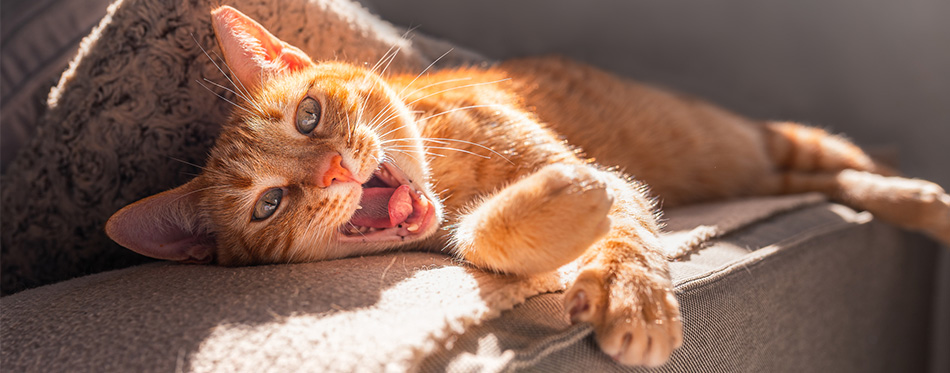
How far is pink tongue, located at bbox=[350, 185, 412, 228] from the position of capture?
1.09 metres

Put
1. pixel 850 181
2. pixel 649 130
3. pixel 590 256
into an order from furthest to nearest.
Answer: pixel 649 130, pixel 850 181, pixel 590 256

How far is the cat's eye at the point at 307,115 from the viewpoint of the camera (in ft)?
3.75

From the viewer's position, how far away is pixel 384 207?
3.85ft

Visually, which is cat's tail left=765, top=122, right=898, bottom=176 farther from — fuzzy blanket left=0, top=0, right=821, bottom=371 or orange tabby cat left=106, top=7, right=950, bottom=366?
fuzzy blanket left=0, top=0, right=821, bottom=371

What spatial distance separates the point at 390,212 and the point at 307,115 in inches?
10.9

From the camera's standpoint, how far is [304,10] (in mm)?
1421

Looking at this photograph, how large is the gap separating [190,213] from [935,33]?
2.75m

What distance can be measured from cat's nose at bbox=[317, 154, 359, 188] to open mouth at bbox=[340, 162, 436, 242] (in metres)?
0.10

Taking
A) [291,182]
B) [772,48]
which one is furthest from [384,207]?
[772,48]

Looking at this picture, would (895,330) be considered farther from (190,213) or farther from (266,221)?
(190,213)

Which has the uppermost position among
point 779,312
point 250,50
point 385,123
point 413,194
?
point 250,50

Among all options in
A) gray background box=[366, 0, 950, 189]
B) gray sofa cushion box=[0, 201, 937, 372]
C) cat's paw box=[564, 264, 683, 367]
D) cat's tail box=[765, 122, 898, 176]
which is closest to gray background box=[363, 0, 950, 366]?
gray background box=[366, 0, 950, 189]

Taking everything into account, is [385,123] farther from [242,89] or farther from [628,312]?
[628,312]

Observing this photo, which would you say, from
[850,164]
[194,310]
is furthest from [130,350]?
[850,164]
